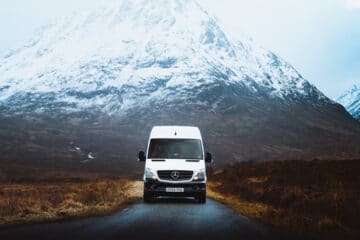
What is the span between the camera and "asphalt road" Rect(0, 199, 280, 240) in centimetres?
1433

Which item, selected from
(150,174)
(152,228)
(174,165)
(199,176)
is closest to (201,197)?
(199,176)

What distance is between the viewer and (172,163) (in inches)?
1017

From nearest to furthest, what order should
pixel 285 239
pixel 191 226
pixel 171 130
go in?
1. pixel 285 239
2. pixel 191 226
3. pixel 171 130

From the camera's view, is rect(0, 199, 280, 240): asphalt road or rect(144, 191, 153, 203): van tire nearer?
rect(0, 199, 280, 240): asphalt road

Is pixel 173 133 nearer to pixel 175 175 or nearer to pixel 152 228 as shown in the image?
pixel 175 175

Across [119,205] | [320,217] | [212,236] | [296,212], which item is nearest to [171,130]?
[119,205]

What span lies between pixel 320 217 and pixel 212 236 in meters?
4.82

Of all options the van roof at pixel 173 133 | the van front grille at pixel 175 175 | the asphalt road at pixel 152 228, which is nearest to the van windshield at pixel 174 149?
the van roof at pixel 173 133

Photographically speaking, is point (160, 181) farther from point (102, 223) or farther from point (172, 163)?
point (102, 223)

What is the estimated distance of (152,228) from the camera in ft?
52.7

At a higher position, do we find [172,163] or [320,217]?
[172,163]

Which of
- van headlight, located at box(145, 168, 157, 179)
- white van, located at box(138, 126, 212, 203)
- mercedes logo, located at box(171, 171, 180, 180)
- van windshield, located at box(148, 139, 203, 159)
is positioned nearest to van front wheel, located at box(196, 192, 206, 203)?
white van, located at box(138, 126, 212, 203)

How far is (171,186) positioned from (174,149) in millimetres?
1736

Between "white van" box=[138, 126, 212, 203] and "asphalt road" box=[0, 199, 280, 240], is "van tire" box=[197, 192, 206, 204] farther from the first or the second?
"asphalt road" box=[0, 199, 280, 240]
